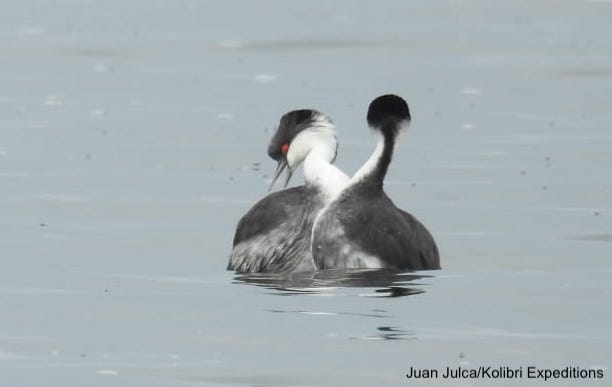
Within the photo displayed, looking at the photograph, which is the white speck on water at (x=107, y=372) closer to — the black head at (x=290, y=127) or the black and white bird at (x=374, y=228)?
the black and white bird at (x=374, y=228)

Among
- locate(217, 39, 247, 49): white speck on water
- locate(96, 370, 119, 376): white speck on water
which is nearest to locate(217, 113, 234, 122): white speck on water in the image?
locate(217, 39, 247, 49): white speck on water

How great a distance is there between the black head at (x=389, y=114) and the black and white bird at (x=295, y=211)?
1.75ft

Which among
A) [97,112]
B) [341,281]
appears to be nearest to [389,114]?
[341,281]

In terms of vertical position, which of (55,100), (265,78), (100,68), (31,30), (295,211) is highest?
(31,30)

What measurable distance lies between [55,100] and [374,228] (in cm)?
1356

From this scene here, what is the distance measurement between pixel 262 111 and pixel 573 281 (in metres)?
12.5

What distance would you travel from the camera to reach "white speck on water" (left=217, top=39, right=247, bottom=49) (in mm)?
35125

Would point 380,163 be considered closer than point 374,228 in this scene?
No

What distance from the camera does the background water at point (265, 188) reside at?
1208 centimetres

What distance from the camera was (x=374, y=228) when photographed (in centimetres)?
1478

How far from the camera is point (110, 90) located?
2894 centimetres

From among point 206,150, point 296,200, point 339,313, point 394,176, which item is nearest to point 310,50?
point 206,150

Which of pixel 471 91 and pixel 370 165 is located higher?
pixel 471 91

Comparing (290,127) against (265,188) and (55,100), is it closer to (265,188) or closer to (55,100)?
(265,188)
